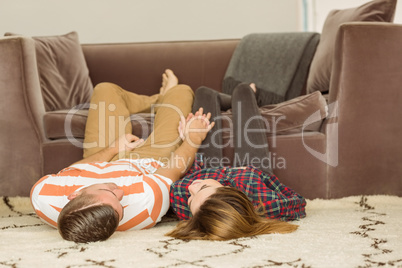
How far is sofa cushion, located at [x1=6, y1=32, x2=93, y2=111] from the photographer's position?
8.66 feet

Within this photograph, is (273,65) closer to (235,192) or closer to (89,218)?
(235,192)

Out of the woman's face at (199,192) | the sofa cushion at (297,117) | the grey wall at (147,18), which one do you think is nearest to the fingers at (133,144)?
the sofa cushion at (297,117)

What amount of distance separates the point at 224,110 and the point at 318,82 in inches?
22.2

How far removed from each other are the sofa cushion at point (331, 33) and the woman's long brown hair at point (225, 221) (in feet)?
3.91

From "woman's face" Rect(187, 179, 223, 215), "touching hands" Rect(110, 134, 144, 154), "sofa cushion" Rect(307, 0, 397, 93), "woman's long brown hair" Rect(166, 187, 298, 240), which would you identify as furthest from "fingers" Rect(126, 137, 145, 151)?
"sofa cushion" Rect(307, 0, 397, 93)

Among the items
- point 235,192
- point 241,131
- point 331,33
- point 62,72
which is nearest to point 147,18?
point 62,72

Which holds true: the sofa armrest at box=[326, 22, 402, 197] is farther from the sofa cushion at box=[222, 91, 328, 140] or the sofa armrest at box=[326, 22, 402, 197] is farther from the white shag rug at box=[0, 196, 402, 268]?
the white shag rug at box=[0, 196, 402, 268]

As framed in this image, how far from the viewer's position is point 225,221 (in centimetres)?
148

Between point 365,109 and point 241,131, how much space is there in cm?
56

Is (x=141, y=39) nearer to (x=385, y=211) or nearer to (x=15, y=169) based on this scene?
(x=15, y=169)

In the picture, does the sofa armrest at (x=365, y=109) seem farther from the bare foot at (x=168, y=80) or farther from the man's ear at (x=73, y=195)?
the man's ear at (x=73, y=195)

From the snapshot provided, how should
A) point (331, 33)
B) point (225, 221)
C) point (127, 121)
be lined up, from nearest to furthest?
point (225, 221) < point (127, 121) < point (331, 33)

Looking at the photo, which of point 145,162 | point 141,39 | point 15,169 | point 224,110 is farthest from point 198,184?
point 141,39

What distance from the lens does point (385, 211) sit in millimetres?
1960
